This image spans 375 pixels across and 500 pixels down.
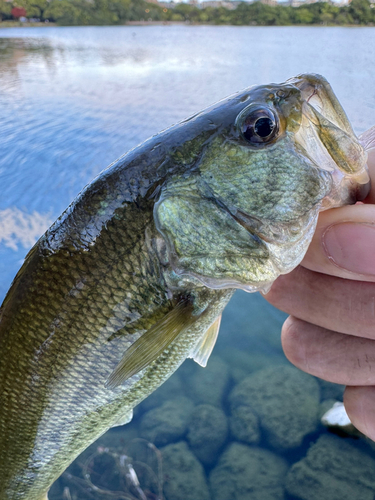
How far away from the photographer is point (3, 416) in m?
1.67

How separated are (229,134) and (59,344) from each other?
1.09 meters

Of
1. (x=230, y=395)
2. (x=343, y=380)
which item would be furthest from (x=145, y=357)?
(x=230, y=395)

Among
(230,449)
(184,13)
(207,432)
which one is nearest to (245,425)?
(230,449)

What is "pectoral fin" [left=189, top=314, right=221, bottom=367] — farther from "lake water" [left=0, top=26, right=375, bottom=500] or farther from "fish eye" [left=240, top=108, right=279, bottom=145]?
"lake water" [left=0, top=26, right=375, bottom=500]

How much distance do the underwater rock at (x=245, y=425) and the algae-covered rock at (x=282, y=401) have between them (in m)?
0.05

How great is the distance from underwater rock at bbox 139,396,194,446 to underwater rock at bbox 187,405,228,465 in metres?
0.09

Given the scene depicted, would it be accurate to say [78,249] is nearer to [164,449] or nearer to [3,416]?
[3,416]

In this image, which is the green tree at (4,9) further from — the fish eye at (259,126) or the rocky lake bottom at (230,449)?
the fish eye at (259,126)

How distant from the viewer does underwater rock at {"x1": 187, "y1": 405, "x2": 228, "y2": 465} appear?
3553mm

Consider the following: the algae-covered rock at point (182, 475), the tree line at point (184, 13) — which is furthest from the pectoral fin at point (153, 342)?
the tree line at point (184, 13)

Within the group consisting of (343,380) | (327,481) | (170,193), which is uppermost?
(170,193)

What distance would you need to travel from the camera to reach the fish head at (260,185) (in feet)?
4.07

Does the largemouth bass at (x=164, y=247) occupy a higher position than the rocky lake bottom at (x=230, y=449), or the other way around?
the largemouth bass at (x=164, y=247)

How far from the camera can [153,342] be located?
57.1 inches
